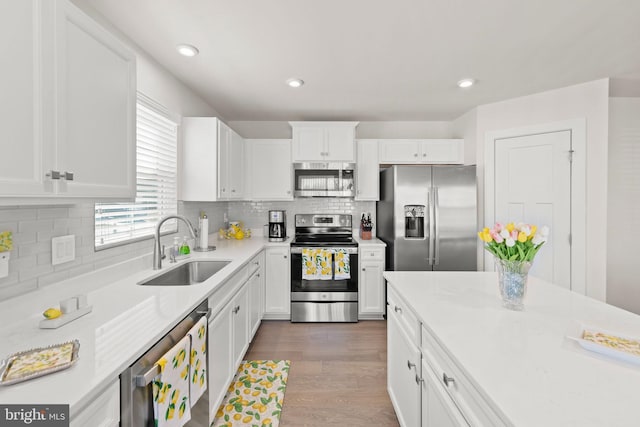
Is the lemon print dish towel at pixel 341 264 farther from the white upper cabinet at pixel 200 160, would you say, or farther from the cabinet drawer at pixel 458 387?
the cabinet drawer at pixel 458 387

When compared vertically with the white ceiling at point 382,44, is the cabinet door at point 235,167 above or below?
below

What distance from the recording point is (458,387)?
0.98 metres

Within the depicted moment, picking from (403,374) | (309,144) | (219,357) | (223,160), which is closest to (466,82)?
(309,144)

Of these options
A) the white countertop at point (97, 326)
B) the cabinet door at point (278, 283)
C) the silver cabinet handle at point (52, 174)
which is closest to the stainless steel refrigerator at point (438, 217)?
the cabinet door at point (278, 283)

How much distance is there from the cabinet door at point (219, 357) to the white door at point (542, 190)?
3.08m

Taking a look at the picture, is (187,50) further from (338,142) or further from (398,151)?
(398,151)

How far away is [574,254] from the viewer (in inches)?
118

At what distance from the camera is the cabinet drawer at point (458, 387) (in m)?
0.82

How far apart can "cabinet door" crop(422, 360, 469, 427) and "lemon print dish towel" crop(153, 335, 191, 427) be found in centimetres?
103

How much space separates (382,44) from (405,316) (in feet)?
5.97

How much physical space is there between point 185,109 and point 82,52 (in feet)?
5.66

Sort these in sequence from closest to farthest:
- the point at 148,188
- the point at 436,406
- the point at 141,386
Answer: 1. the point at 141,386
2. the point at 436,406
3. the point at 148,188

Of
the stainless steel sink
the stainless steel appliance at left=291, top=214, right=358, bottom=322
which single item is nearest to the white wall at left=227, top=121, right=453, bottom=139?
the stainless steel appliance at left=291, top=214, right=358, bottom=322

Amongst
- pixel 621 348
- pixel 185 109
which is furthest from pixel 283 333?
pixel 621 348
